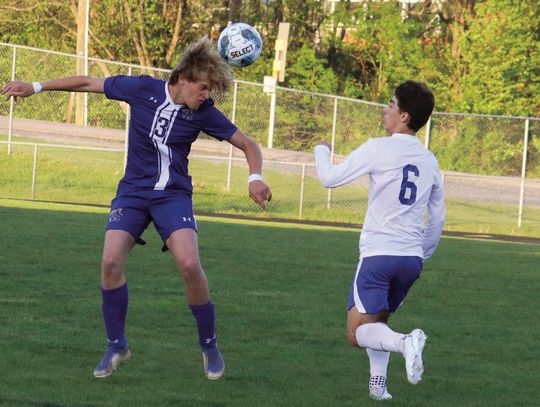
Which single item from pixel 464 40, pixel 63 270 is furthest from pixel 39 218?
pixel 464 40

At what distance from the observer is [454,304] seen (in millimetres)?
11227

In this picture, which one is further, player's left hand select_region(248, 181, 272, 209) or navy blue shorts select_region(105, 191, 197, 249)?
navy blue shorts select_region(105, 191, 197, 249)

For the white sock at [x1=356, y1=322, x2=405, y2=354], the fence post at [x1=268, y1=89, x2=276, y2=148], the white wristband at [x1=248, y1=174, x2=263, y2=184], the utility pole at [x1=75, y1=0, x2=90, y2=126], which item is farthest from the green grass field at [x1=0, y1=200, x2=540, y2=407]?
the utility pole at [x1=75, y1=0, x2=90, y2=126]

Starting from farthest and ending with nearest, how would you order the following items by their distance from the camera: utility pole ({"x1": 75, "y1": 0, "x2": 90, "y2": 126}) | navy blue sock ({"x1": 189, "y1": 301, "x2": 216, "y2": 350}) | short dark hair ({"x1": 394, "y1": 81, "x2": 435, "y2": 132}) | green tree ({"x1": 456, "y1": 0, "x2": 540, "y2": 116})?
1. green tree ({"x1": 456, "y1": 0, "x2": 540, "y2": 116})
2. utility pole ({"x1": 75, "y1": 0, "x2": 90, "y2": 126})
3. navy blue sock ({"x1": 189, "y1": 301, "x2": 216, "y2": 350})
4. short dark hair ({"x1": 394, "y1": 81, "x2": 435, "y2": 132})

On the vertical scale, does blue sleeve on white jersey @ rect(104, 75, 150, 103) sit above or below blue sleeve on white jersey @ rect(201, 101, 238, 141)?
above

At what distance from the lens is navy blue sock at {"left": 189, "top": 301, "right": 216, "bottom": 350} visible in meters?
7.02

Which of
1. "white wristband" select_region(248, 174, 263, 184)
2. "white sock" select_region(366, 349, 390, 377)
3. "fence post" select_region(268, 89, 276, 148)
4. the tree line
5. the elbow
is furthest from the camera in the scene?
the tree line

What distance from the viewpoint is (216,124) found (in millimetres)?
7090

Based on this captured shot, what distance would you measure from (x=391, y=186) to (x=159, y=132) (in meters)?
1.51

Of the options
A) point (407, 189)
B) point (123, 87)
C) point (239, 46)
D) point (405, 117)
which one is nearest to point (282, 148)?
point (239, 46)

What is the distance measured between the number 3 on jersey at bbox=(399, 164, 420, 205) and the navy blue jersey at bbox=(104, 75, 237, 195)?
1.31 meters

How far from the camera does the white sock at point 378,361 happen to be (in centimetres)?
651

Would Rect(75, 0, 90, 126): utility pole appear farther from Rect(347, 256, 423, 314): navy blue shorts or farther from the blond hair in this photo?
Rect(347, 256, 423, 314): navy blue shorts

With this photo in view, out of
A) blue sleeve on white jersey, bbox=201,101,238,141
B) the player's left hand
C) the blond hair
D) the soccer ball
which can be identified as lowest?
the player's left hand
